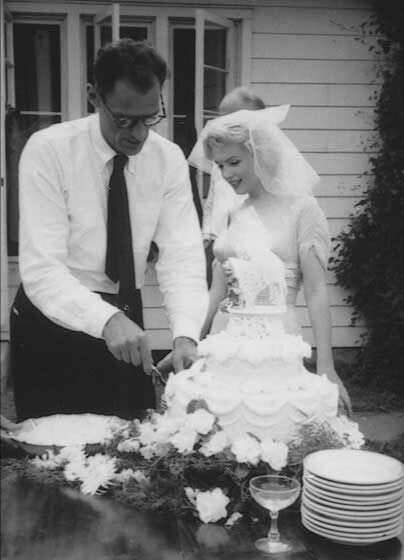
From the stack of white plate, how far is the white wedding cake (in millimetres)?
241

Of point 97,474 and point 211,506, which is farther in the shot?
point 97,474

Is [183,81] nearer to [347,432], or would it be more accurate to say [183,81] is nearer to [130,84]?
[130,84]

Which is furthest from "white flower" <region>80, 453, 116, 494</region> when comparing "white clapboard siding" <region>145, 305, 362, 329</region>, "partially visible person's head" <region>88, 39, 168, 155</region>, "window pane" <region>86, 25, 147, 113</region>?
"window pane" <region>86, 25, 147, 113</region>

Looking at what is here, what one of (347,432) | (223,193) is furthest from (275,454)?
(223,193)

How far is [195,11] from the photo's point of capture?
583 cm

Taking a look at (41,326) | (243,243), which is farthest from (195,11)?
(41,326)

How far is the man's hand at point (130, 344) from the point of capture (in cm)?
191

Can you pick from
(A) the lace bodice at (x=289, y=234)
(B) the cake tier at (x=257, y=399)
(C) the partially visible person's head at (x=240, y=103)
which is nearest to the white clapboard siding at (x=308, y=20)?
(C) the partially visible person's head at (x=240, y=103)

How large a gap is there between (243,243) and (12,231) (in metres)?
3.38

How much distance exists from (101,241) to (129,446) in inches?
24.4

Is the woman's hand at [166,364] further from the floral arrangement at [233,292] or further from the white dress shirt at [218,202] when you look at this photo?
the white dress shirt at [218,202]

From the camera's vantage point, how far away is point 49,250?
6.97ft

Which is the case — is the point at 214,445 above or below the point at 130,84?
below

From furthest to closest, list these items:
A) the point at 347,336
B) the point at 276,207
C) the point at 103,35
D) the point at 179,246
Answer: the point at 347,336
the point at 103,35
the point at 276,207
the point at 179,246
